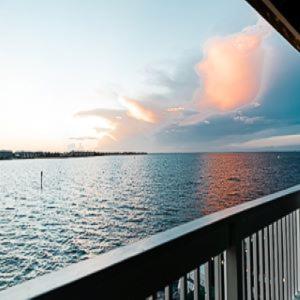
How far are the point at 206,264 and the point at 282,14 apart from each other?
139 cm

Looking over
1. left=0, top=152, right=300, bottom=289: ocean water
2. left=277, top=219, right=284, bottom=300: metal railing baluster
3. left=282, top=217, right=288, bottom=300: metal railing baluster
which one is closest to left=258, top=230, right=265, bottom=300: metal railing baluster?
left=277, top=219, right=284, bottom=300: metal railing baluster

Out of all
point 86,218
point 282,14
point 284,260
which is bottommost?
point 86,218

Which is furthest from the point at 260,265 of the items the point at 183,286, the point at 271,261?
the point at 183,286

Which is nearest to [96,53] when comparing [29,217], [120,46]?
[120,46]

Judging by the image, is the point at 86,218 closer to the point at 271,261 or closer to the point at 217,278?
the point at 271,261

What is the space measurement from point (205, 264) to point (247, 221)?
389mm

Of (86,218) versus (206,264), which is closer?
(206,264)

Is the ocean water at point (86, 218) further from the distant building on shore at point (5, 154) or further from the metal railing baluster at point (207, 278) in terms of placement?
the distant building on shore at point (5, 154)

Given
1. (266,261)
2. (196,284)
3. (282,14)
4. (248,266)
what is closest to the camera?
(196,284)

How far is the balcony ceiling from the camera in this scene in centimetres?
185

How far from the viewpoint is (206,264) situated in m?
1.46

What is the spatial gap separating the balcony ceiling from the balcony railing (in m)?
0.99

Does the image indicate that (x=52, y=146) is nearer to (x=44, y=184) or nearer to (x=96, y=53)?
(x=44, y=184)

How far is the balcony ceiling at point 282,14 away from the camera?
1.85 metres
